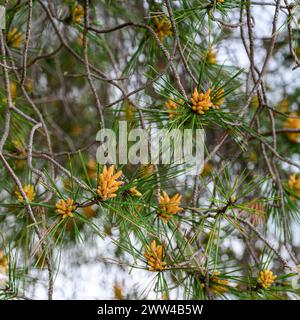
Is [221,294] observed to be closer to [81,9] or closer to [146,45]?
[146,45]

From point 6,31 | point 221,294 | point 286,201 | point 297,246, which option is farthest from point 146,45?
point 297,246

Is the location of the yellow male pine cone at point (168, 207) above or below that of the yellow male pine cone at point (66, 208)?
above

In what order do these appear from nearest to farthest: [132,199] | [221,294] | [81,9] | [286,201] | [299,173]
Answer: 1. [132,199]
2. [221,294]
3. [286,201]
4. [81,9]
5. [299,173]

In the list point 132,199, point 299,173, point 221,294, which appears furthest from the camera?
point 299,173

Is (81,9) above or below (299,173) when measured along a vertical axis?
above

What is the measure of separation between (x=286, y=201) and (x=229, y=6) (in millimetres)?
408

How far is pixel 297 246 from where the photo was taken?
1591mm

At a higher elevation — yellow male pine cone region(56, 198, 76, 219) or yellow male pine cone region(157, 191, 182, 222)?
yellow male pine cone region(157, 191, 182, 222)

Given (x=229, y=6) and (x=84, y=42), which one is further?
(x=84, y=42)

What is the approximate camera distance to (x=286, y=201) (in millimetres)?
1146
